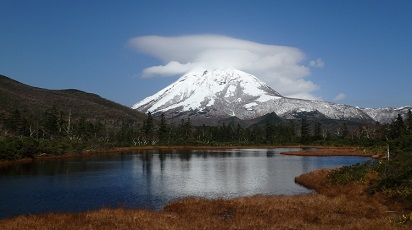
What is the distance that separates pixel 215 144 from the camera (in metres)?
160

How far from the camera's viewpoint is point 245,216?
25172mm

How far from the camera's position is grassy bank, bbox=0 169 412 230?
21.8 meters

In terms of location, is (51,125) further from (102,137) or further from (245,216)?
(245,216)

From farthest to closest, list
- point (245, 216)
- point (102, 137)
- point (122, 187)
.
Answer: point (102, 137) < point (122, 187) < point (245, 216)

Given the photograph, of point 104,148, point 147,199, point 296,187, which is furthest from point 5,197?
point 104,148

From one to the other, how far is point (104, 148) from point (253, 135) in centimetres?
8477

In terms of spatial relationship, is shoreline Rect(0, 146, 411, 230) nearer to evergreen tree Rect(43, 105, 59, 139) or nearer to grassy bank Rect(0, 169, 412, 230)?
grassy bank Rect(0, 169, 412, 230)

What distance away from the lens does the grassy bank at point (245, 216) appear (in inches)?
860

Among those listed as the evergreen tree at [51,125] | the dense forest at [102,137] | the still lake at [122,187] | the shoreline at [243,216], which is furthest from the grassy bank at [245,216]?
the evergreen tree at [51,125]

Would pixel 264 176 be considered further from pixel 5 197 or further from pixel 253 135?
pixel 253 135

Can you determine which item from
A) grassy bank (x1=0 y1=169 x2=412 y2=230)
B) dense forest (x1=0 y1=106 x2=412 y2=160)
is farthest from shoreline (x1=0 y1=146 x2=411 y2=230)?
dense forest (x1=0 y1=106 x2=412 y2=160)

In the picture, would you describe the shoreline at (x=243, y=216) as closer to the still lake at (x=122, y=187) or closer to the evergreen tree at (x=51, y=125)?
the still lake at (x=122, y=187)

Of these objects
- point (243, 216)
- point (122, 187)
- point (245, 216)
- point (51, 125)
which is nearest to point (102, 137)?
point (51, 125)

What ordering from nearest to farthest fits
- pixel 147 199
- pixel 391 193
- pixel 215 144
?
pixel 391 193, pixel 147 199, pixel 215 144
